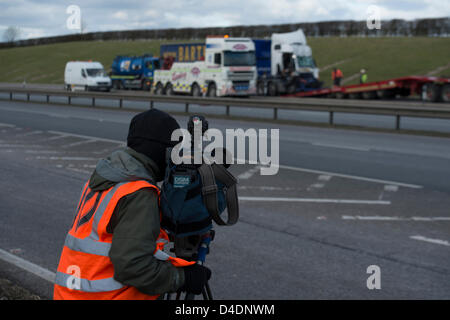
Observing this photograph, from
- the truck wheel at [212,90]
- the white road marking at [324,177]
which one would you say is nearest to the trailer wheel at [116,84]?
the truck wheel at [212,90]

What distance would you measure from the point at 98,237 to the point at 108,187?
22cm

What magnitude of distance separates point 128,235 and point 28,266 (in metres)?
3.88

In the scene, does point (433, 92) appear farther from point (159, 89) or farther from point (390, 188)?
point (390, 188)

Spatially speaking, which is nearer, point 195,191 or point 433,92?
point 195,191

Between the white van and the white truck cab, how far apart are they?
45.4 ft

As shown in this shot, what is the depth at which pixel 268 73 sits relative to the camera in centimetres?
4256

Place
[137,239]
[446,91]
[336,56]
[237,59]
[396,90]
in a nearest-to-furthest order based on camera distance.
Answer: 1. [137,239]
2. [446,91]
3. [396,90]
4. [237,59]
5. [336,56]

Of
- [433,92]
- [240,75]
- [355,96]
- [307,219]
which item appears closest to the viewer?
[307,219]

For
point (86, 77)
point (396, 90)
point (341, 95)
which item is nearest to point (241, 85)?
point (341, 95)

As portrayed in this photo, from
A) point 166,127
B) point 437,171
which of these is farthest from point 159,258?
point 437,171

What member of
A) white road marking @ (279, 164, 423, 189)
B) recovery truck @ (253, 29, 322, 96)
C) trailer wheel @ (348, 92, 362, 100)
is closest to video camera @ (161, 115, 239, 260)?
white road marking @ (279, 164, 423, 189)

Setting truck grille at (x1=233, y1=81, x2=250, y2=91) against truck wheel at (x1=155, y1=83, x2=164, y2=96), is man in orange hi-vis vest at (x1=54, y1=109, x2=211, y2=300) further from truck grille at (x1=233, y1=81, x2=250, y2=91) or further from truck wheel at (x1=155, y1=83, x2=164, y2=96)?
truck wheel at (x1=155, y1=83, x2=164, y2=96)

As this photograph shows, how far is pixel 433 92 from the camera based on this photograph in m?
33.4
